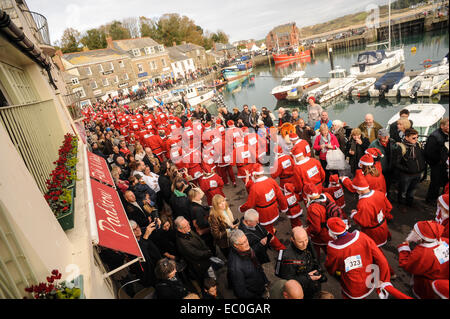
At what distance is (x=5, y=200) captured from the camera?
1814 millimetres

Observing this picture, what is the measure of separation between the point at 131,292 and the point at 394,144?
5.78 meters

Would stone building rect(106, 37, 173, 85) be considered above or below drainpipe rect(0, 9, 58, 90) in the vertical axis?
above

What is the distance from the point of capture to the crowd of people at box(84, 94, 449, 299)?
9.55ft

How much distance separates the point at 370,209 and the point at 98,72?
48.1 m

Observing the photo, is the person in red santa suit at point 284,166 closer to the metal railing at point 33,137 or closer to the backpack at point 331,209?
the backpack at point 331,209

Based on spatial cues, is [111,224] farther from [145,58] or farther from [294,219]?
[145,58]

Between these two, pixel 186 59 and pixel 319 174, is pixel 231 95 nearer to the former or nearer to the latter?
pixel 186 59

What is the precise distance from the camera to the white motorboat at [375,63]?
23203mm

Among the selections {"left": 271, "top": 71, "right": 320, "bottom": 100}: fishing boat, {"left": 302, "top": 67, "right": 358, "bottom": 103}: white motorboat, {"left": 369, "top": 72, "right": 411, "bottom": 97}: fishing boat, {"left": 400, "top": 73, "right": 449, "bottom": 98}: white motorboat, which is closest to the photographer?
{"left": 400, "top": 73, "right": 449, "bottom": 98}: white motorboat

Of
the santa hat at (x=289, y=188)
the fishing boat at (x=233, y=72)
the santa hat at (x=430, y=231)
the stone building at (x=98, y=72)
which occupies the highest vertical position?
the stone building at (x=98, y=72)

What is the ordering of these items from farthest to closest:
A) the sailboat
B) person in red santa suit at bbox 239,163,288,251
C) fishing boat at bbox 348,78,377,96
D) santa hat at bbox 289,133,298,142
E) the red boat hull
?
the red boat hull → the sailboat → fishing boat at bbox 348,78,377,96 → santa hat at bbox 289,133,298,142 → person in red santa suit at bbox 239,163,288,251

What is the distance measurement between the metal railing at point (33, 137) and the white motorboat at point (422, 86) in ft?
58.3

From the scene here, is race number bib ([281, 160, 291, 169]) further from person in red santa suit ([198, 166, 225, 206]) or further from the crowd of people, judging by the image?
person in red santa suit ([198, 166, 225, 206])

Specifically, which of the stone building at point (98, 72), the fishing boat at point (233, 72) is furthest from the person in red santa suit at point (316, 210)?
the fishing boat at point (233, 72)
